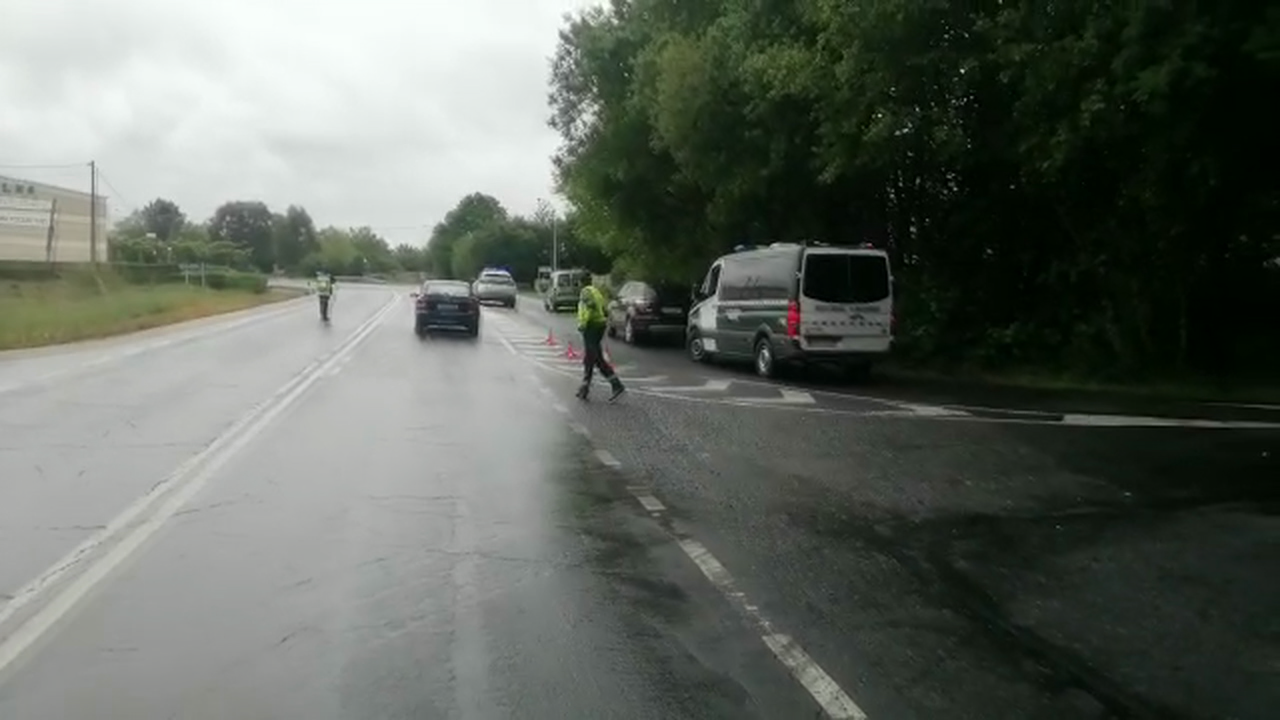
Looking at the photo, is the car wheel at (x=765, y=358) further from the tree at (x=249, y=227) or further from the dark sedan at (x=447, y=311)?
the tree at (x=249, y=227)

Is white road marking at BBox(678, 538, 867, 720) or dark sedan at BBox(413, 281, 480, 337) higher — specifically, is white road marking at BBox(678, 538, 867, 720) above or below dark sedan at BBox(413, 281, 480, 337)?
below

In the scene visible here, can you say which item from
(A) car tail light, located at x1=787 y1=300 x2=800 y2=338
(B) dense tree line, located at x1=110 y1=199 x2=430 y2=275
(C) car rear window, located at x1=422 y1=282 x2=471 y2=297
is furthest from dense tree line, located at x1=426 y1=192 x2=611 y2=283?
(A) car tail light, located at x1=787 y1=300 x2=800 y2=338

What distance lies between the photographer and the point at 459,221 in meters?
165

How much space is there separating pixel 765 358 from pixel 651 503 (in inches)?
500

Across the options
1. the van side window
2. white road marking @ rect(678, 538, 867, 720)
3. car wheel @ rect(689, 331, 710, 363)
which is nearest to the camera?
white road marking @ rect(678, 538, 867, 720)

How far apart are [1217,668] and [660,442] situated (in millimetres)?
7859

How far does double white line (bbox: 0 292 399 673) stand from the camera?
6289 mm

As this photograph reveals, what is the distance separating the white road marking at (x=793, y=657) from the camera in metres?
5.22

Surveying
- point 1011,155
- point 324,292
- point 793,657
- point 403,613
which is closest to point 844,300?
point 1011,155

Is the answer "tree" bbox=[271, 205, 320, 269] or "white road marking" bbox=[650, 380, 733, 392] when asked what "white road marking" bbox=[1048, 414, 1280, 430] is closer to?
"white road marking" bbox=[650, 380, 733, 392]

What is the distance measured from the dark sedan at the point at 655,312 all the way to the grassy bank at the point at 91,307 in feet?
43.1

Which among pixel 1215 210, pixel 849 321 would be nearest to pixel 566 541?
pixel 849 321

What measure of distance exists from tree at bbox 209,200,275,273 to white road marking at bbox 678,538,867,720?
463ft

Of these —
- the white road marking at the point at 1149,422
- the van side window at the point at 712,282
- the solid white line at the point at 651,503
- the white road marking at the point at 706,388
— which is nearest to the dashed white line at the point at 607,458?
the solid white line at the point at 651,503
